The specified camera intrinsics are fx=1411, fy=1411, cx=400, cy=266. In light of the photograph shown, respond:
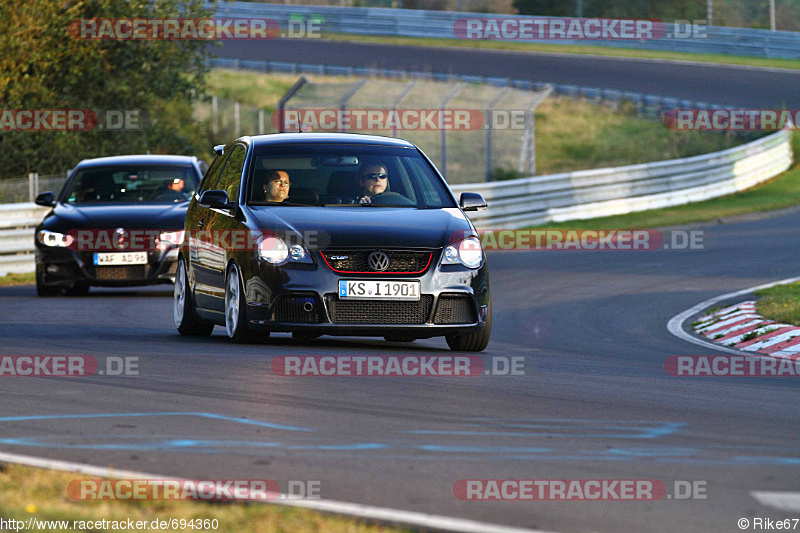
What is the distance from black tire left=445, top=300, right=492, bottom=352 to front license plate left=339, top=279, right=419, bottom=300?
0.81 m

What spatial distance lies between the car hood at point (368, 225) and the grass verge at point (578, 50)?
1583 inches

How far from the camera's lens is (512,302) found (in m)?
15.8

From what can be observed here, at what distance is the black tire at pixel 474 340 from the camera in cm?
1037

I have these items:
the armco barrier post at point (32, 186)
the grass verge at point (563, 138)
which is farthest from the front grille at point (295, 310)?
the grass verge at point (563, 138)

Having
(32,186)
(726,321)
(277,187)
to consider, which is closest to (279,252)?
(277,187)

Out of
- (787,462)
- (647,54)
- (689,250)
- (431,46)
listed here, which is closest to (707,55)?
(647,54)

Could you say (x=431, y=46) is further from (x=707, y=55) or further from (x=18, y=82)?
(x=18, y=82)

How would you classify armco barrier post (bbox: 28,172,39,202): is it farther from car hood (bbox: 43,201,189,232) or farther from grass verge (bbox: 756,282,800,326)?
grass verge (bbox: 756,282,800,326)

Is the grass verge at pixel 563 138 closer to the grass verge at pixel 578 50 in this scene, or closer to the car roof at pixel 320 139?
the grass verge at pixel 578 50

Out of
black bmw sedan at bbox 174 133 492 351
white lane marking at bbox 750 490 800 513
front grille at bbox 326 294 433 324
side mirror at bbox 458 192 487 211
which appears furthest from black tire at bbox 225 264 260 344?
white lane marking at bbox 750 490 800 513

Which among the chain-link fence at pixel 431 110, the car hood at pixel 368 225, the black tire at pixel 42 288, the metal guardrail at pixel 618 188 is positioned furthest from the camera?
the chain-link fence at pixel 431 110

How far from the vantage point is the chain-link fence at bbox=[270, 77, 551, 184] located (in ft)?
93.9

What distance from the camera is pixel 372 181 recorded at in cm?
1084

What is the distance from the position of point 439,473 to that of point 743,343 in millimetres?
7173
